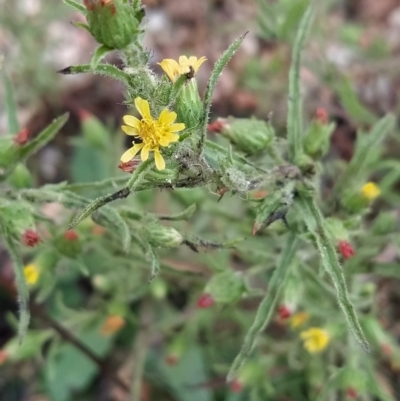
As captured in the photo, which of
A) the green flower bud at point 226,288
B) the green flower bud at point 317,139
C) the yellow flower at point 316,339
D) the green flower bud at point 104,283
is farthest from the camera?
the green flower bud at point 104,283

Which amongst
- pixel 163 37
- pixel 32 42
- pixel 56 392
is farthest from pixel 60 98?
pixel 56 392

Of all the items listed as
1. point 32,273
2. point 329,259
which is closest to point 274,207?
point 329,259

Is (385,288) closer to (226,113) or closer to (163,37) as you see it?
(226,113)

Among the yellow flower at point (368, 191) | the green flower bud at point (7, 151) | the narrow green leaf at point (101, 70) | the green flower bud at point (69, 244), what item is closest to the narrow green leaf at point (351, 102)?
the yellow flower at point (368, 191)

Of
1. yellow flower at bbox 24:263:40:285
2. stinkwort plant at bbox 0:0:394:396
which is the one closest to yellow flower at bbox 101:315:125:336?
stinkwort plant at bbox 0:0:394:396

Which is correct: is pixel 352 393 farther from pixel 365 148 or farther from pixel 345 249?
pixel 365 148

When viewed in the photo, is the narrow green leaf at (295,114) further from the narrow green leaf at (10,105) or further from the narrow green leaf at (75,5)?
the narrow green leaf at (10,105)

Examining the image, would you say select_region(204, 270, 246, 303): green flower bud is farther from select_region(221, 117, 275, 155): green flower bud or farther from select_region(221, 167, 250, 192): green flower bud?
select_region(221, 167, 250, 192): green flower bud

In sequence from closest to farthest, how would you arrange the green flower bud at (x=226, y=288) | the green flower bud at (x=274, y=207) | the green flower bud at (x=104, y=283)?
the green flower bud at (x=274, y=207) < the green flower bud at (x=226, y=288) < the green flower bud at (x=104, y=283)
